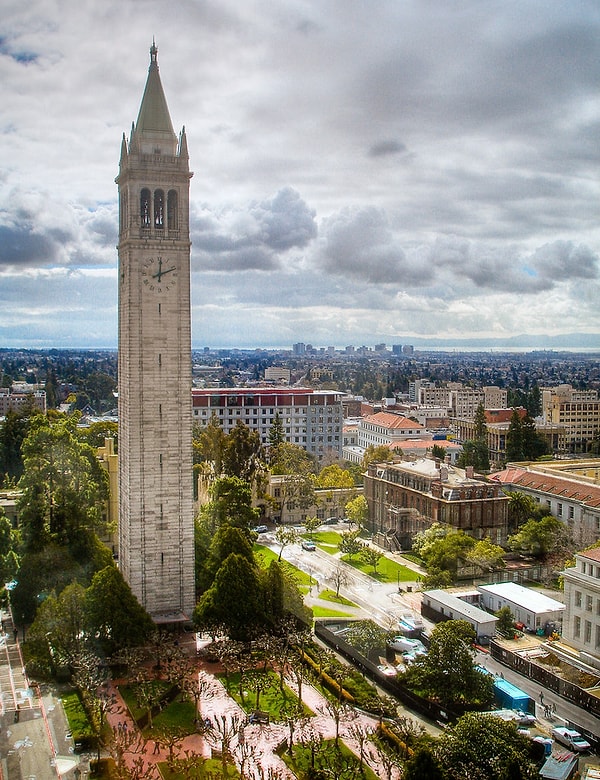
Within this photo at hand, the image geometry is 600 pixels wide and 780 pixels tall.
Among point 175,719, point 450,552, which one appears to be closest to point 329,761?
point 175,719

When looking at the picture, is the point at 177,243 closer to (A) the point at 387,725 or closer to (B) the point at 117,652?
(B) the point at 117,652

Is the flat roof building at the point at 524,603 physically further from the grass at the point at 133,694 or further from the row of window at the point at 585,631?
the grass at the point at 133,694

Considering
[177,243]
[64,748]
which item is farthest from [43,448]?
[64,748]

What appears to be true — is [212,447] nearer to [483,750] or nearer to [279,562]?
[279,562]

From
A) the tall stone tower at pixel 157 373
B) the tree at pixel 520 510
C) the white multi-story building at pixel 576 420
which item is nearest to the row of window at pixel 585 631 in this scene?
→ the tall stone tower at pixel 157 373

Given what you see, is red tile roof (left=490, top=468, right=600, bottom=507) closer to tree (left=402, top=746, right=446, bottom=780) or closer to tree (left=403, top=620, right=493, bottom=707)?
tree (left=403, top=620, right=493, bottom=707)
